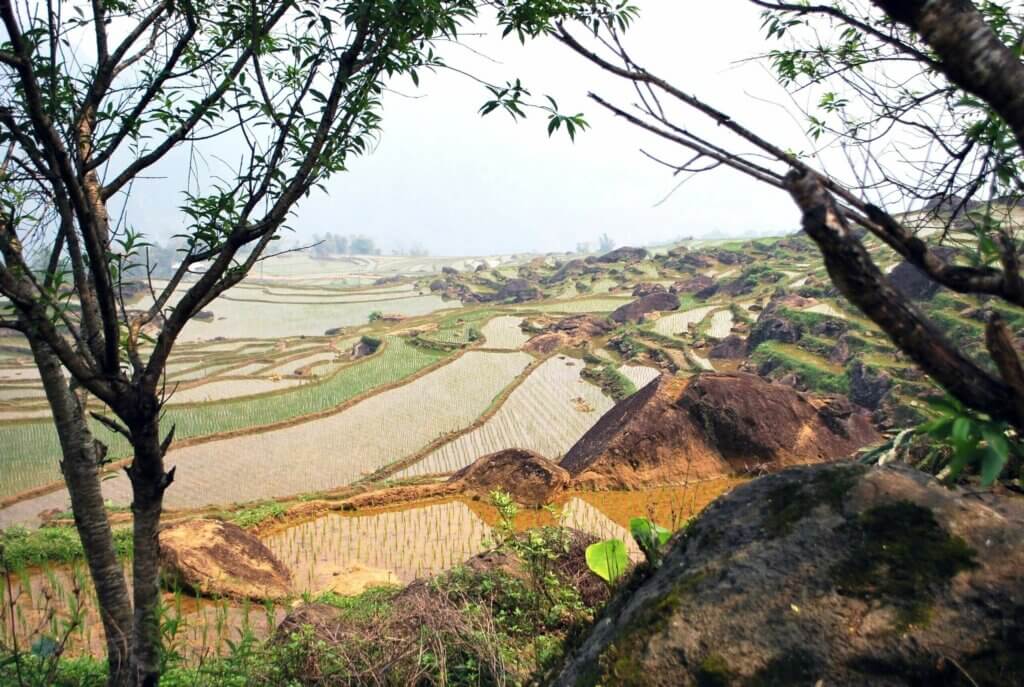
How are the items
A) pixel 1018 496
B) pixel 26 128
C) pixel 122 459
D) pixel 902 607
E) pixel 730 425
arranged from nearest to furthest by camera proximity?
pixel 902 607 < pixel 26 128 < pixel 1018 496 < pixel 730 425 < pixel 122 459

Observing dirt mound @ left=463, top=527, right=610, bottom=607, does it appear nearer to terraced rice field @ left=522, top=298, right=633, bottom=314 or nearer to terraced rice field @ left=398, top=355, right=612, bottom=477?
terraced rice field @ left=398, top=355, right=612, bottom=477

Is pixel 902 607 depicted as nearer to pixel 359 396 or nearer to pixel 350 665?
pixel 350 665

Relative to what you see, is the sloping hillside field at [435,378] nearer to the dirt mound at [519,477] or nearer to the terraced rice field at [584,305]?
the terraced rice field at [584,305]

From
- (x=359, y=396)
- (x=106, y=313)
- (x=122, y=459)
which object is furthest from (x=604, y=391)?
(x=106, y=313)

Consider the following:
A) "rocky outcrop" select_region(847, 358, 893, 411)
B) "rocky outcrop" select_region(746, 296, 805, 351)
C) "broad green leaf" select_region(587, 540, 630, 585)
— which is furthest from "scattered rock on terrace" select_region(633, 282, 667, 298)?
"broad green leaf" select_region(587, 540, 630, 585)

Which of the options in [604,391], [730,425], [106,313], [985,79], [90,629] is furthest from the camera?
[604,391]

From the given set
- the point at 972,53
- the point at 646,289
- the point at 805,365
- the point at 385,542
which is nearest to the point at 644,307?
the point at 646,289
